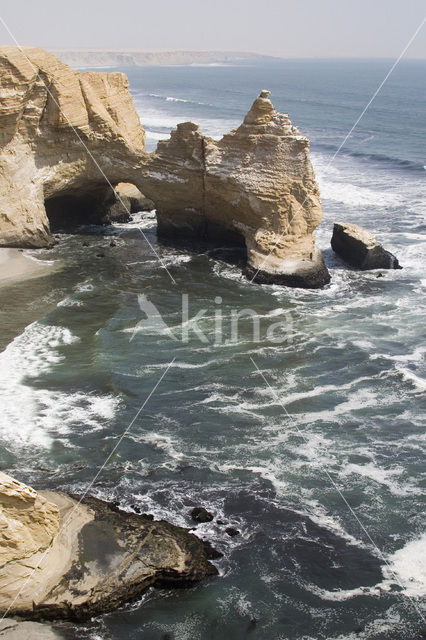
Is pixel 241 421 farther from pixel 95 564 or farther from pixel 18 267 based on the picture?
pixel 18 267

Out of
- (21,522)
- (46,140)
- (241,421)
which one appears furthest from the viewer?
(46,140)

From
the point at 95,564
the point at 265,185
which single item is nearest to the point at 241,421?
the point at 95,564

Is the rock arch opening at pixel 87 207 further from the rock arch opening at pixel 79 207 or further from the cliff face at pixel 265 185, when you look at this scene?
the cliff face at pixel 265 185

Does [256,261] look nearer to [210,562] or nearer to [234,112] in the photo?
[210,562]

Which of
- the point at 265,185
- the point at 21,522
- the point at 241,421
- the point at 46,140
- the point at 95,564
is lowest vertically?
the point at 241,421

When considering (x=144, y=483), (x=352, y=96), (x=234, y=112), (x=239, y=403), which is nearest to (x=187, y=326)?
(x=239, y=403)

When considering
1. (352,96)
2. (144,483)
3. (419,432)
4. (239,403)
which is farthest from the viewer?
(352,96)

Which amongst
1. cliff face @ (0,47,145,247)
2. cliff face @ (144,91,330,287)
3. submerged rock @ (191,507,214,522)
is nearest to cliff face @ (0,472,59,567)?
submerged rock @ (191,507,214,522)
